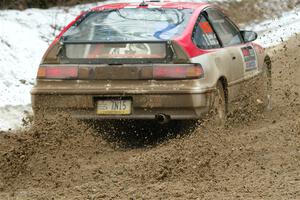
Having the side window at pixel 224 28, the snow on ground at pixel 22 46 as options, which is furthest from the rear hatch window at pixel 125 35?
the snow on ground at pixel 22 46

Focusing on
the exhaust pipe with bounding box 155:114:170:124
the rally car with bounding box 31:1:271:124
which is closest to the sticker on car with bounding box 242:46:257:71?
the rally car with bounding box 31:1:271:124

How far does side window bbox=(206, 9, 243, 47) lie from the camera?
873 cm

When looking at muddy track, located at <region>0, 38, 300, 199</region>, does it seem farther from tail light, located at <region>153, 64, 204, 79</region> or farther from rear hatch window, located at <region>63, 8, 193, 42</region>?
rear hatch window, located at <region>63, 8, 193, 42</region>

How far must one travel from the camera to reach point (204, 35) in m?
8.20

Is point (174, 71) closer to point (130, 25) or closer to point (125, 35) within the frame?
point (125, 35)

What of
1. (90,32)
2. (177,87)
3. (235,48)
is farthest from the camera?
(235,48)

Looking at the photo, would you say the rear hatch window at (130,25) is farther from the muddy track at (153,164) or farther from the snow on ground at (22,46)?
the snow on ground at (22,46)

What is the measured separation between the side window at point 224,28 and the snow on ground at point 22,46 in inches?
121

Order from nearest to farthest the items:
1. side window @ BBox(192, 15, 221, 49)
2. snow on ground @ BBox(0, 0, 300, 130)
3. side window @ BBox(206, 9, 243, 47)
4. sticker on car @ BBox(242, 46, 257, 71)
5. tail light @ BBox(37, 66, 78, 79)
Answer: tail light @ BBox(37, 66, 78, 79), side window @ BBox(192, 15, 221, 49), side window @ BBox(206, 9, 243, 47), sticker on car @ BBox(242, 46, 257, 71), snow on ground @ BBox(0, 0, 300, 130)

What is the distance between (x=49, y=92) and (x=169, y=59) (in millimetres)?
1316

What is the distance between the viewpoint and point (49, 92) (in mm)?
7602

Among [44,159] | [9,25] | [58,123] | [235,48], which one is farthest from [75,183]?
[9,25]

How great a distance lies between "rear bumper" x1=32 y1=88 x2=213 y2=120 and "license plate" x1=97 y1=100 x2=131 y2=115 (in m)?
0.04

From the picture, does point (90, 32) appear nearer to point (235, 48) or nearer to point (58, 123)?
point (58, 123)
